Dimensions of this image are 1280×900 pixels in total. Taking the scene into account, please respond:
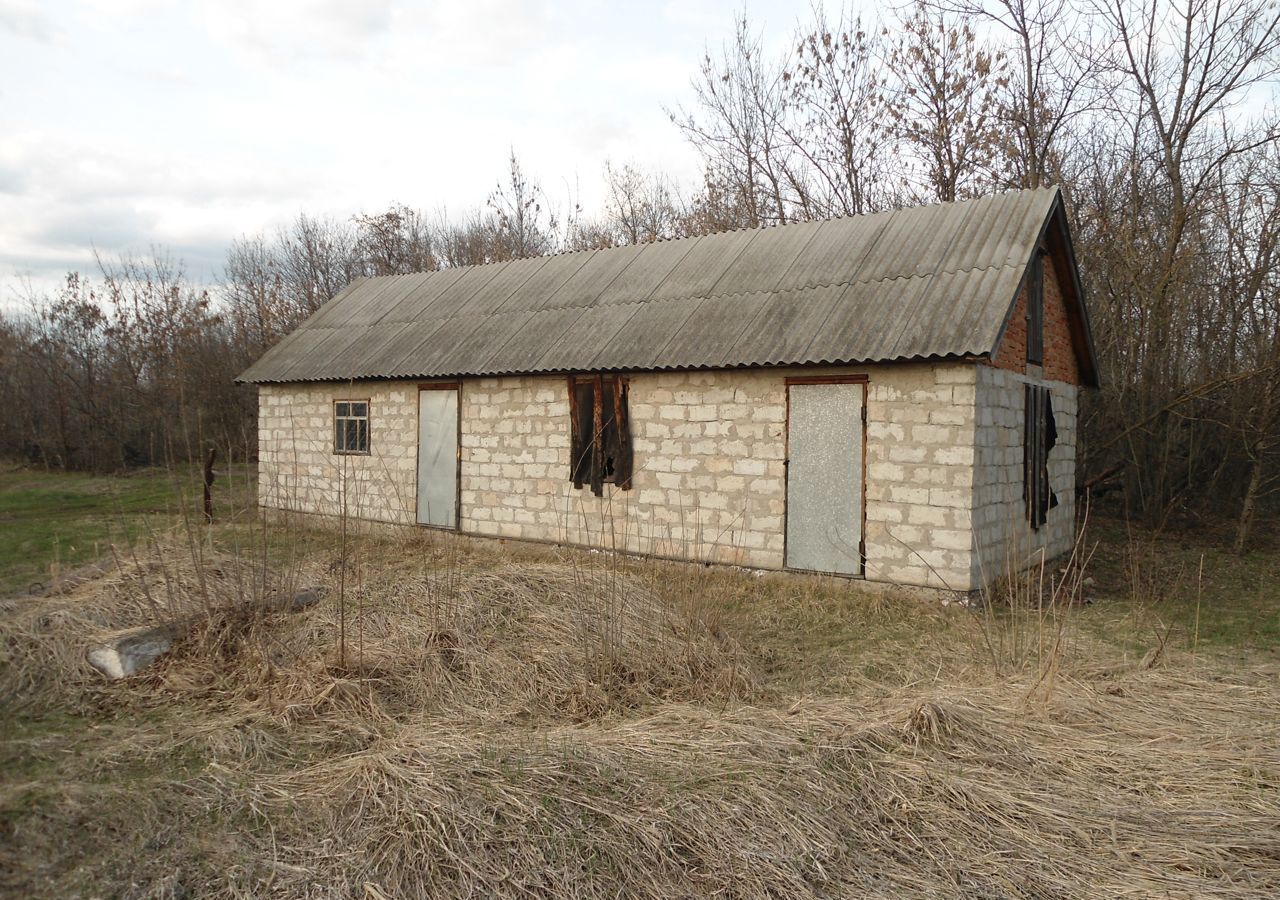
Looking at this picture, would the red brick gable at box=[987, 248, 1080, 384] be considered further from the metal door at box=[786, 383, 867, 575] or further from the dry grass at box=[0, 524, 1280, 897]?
the dry grass at box=[0, 524, 1280, 897]

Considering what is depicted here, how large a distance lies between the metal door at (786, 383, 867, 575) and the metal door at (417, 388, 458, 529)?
5.10 meters

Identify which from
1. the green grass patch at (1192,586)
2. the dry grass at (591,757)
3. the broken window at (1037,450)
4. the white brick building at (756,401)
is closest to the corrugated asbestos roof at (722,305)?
the white brick building at (756,401)

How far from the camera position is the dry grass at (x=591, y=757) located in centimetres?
338

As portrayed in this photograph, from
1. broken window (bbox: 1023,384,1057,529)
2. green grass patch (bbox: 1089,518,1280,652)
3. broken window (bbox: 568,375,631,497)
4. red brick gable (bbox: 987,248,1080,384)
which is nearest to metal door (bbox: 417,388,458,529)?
broken window (bbox: 568,375,631,497)

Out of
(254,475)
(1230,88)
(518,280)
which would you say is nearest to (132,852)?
(518,280)

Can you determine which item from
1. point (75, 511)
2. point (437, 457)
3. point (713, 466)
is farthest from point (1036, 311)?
point (75, 511)

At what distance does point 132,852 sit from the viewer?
10.9 feet

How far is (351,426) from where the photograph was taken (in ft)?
43.2

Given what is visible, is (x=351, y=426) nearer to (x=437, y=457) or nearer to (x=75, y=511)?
(x=437, y=457)

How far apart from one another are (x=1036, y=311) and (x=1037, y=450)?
1695 mm

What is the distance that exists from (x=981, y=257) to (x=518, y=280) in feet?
24.4

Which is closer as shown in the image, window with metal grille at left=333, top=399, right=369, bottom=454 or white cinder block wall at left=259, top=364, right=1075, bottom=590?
white cinder block wall at left=259, top=364, right=1075, bottom=590

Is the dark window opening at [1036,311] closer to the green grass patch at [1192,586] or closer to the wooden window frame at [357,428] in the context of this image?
the green grass patch at [1192,586]

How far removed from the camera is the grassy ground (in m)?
8.18
